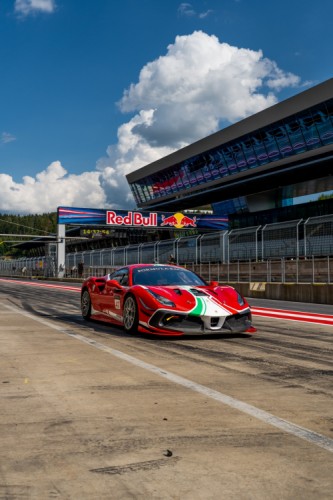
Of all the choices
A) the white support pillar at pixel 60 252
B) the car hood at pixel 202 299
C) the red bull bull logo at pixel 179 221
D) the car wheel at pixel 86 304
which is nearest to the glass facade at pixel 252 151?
the red bull bull logo at pixel 179 221

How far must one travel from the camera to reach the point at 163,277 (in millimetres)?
9648

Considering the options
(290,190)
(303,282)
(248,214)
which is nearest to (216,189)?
(248,214)

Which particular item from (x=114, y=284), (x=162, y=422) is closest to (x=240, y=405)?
(x=162, y=422)

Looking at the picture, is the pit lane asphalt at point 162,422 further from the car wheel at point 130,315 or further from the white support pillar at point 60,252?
the white support pillar at point 60,252

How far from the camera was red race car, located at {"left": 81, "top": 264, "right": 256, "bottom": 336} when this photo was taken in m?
8.38

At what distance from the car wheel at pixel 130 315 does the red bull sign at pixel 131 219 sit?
44.8 meters

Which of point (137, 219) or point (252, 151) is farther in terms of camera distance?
point (137, 219)

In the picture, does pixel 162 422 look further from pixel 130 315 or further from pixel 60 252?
pixel 60 252

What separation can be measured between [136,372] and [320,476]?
10.4 ft

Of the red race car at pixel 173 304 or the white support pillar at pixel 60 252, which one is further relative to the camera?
the white support pillar at pixel 60 252

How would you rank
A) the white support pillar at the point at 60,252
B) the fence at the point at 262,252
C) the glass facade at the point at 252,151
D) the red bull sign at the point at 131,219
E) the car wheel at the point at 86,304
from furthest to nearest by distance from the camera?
the red bull sign at the point at 131,219, the white support pillar at the point at 60,252, the glass facade at the point at 252,151, the fence at the point at 262,252, the car wheel at the point at 86,304

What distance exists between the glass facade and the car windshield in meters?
32.1

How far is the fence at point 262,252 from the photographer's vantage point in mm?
21453

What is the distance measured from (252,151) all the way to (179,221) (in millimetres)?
12446
